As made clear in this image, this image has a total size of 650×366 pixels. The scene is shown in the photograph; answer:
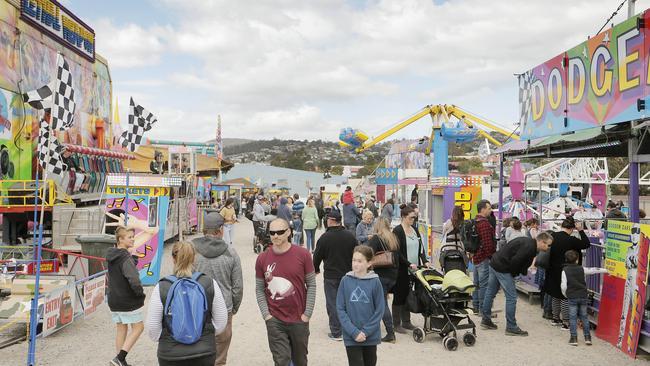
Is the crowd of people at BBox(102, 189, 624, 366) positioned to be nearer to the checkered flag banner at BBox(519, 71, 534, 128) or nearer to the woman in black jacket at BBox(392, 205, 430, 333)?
the woman in black jacket at BBox(392, 205, 430, 333)

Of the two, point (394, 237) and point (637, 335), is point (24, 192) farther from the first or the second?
point (637, 335)

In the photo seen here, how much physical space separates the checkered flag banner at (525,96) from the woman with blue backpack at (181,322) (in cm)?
761

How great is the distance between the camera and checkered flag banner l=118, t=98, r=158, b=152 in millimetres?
13836

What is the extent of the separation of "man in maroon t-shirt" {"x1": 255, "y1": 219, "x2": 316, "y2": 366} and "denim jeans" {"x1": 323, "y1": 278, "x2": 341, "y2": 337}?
2137 millimetres

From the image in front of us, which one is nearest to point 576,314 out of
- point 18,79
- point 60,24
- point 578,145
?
point 578,145

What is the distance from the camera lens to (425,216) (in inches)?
628

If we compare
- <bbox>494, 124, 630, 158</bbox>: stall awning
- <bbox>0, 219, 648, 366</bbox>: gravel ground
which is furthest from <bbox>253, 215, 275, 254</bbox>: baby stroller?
<bbox>0, 219, 648, 366</bbox>: gravel ground

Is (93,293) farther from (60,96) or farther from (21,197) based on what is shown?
(21,197)

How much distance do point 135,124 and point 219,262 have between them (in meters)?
9.96

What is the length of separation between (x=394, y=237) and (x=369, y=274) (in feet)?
8.84

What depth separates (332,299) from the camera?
23.5 feet

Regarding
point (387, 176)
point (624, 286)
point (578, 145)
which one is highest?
point (578, 145)

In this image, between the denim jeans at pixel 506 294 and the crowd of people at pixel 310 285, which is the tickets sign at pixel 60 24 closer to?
the crowd of people at pixel 310 285

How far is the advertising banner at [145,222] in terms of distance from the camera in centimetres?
1070
